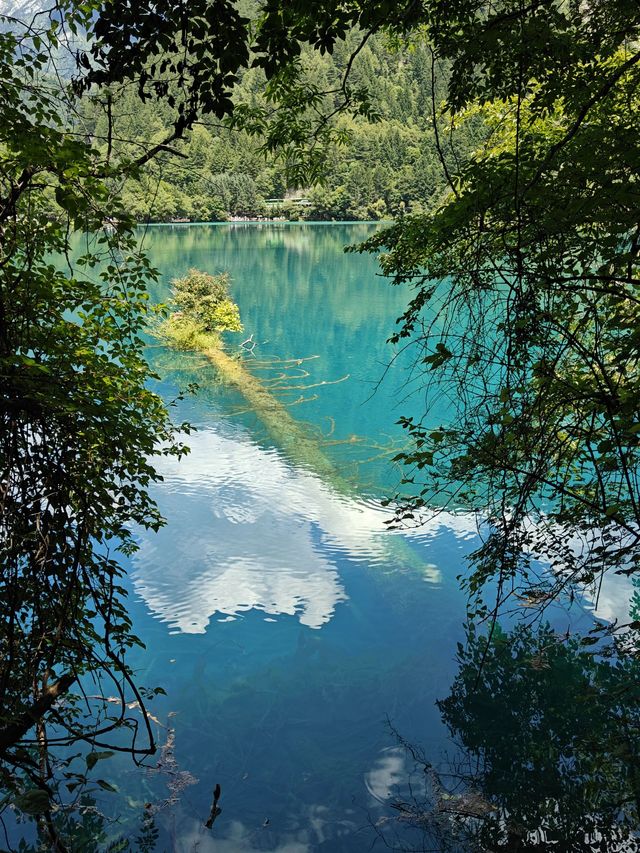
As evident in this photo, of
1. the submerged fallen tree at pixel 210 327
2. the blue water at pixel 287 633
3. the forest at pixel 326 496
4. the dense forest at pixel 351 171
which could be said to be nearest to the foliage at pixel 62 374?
the forest at pixel 326 496

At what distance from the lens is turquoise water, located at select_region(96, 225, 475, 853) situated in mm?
6031

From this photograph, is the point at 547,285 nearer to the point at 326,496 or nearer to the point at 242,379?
the point at 326,496

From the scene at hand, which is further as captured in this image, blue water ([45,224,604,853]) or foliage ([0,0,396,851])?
blue water ([45,224,604,853])

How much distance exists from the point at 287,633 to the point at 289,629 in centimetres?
9

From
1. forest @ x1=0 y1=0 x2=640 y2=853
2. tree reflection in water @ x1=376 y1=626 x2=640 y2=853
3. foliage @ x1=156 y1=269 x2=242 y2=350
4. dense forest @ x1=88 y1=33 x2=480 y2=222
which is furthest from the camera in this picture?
dense forest @ x1=88 y1=33 x2=480 y2=222

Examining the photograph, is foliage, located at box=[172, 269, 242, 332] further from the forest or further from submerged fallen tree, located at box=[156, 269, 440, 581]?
the forest

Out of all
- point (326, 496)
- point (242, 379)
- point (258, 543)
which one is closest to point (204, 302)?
point (242, 379)

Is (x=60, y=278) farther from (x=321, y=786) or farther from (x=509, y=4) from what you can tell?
(x=321, y=786)

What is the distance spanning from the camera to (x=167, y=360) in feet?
72.3

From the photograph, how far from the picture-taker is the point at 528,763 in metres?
6.27

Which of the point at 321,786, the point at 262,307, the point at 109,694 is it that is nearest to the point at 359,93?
the point at 321,786

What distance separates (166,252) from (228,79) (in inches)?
1813

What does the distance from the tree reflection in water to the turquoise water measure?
1.12 ft

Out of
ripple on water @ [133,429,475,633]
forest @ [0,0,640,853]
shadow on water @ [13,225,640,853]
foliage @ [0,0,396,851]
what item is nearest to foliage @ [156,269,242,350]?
forest @ [0,0,640,853]
